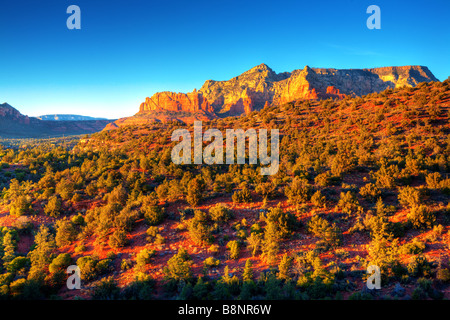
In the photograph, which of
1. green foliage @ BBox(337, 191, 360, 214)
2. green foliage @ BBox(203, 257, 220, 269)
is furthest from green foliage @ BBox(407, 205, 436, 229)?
green foliage @ BBox(203, 257, 220, 269)

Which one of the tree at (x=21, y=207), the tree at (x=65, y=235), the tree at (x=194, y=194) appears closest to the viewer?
the tree at (x=65, y=235)

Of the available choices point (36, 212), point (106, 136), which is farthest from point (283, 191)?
point (106, 136)

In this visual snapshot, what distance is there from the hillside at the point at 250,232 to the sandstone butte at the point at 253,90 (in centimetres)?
8895

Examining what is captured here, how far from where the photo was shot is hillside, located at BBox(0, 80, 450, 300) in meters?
6.09

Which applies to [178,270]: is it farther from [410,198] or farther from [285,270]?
[410,198]

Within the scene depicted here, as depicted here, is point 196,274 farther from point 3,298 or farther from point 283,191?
point 283,191

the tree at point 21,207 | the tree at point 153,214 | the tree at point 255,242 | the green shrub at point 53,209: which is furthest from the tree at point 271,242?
the tree at point 21,207

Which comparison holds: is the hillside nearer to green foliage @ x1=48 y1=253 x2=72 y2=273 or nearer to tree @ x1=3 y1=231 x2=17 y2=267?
green foliage @ x1=48 y1=253 x2=72 y2=273

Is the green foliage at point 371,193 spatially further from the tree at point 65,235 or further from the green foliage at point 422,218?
the tree at point 65,235

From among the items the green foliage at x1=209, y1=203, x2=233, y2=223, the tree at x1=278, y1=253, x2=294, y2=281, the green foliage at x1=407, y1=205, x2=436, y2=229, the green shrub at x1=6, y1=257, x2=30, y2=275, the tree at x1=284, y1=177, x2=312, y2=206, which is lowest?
the green shrub at x1=6, y1=257, x2=30, y2=275

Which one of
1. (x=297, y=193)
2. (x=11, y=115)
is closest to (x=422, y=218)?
(x=297, y=193)

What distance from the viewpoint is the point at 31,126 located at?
363 feet

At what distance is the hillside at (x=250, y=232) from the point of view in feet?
20.0
